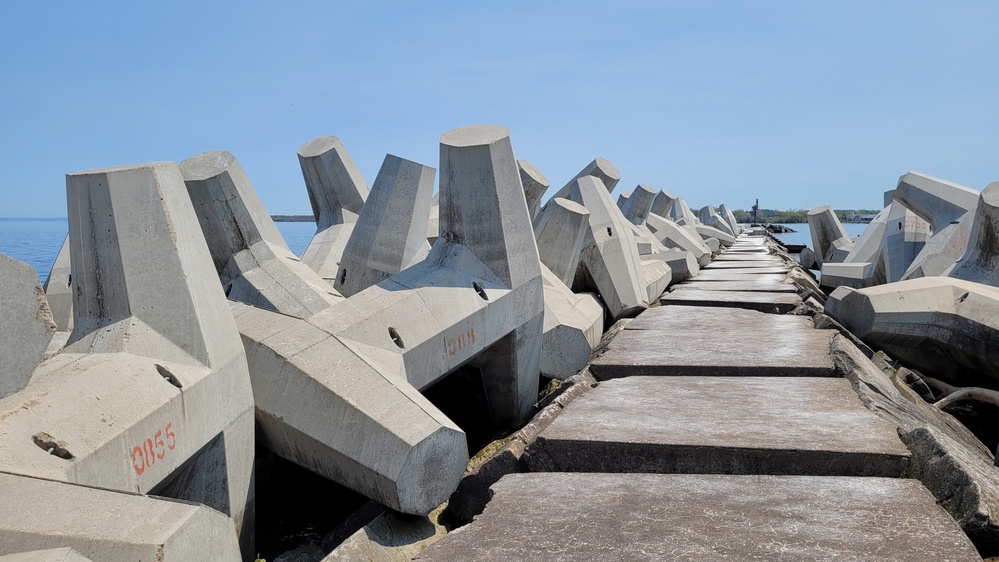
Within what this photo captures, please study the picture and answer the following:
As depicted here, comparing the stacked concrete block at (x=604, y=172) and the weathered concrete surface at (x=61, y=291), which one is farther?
the stacked concrete block at (x=604, y=172)

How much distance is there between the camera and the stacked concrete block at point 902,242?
35.2 ft

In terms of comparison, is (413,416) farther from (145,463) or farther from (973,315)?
(973,315)

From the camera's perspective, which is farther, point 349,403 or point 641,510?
point 349,403

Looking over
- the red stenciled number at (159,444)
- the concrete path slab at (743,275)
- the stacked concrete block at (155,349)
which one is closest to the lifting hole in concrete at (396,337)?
the stacked concrete block at (155,349)

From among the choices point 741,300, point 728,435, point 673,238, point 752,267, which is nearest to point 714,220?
point 673,238

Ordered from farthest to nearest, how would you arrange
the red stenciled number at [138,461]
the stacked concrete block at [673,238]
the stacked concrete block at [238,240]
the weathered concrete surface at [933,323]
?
the stacked concrete block at [673,238] < the weathered concrete surface at [933,323] < the stacked concrete block at [238,240] < the red stenciled number at [138,461]

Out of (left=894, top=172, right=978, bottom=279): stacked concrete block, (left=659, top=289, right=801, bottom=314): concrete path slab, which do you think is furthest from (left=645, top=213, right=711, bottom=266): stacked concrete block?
Result: (left=659, top=289, right=801, bottom=314): concrete path slab

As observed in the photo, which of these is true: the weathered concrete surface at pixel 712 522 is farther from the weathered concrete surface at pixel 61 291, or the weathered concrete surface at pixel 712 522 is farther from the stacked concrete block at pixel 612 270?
the weathered concrete surface at pixel 61 291

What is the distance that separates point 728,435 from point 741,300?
5.18m

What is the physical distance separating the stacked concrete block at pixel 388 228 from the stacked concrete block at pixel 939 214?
240 inches

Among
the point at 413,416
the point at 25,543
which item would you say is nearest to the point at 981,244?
the point at 413,416

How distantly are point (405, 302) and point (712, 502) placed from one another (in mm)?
2220

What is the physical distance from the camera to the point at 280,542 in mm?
3785

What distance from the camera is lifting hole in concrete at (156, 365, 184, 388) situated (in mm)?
2996
